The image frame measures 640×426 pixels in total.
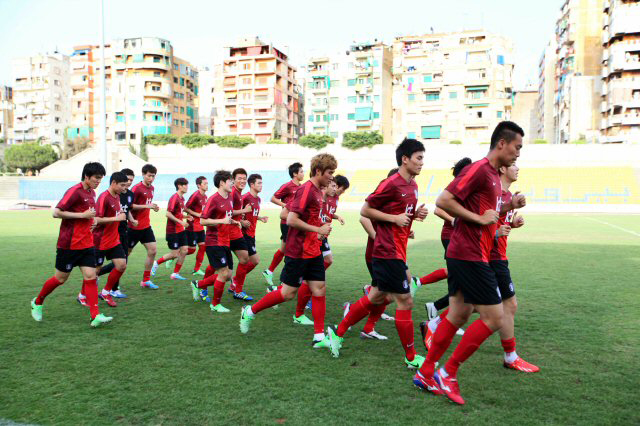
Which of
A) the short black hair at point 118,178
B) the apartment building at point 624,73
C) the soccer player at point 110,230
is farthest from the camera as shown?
the apartment building at point 624,73

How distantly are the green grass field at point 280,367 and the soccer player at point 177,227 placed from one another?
1.35m

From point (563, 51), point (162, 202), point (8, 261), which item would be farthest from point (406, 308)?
point (563, 51)

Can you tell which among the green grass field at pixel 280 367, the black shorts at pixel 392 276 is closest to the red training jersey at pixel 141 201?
the green grass field at pixel 280 367

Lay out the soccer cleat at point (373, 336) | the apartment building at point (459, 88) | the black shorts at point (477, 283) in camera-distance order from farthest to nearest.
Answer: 1. the apartment building at point (459, 88)
2. the soccer cleat at point (373, 336)
3. the black shorts at point (477, 283)

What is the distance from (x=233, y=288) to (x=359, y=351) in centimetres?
349

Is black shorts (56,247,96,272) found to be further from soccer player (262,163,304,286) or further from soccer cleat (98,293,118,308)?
soccer player (262,163,304,286)

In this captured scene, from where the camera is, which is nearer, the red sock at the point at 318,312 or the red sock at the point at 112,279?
the red sock at the point at 318,312

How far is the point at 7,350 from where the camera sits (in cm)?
525

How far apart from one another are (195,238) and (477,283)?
24.7 ft

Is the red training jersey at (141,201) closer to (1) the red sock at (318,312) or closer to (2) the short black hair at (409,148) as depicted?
(1) the red sock at (318,312)

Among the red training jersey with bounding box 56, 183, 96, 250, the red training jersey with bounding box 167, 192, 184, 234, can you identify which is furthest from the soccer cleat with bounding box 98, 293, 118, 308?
the red training jersey with bounding box 167, 192, 184, 234

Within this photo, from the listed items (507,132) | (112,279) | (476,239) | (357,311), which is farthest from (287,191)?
(507,132)

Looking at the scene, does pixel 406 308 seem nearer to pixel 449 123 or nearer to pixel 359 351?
pixel 359 351

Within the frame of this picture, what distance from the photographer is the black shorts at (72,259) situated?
6.25 meters
